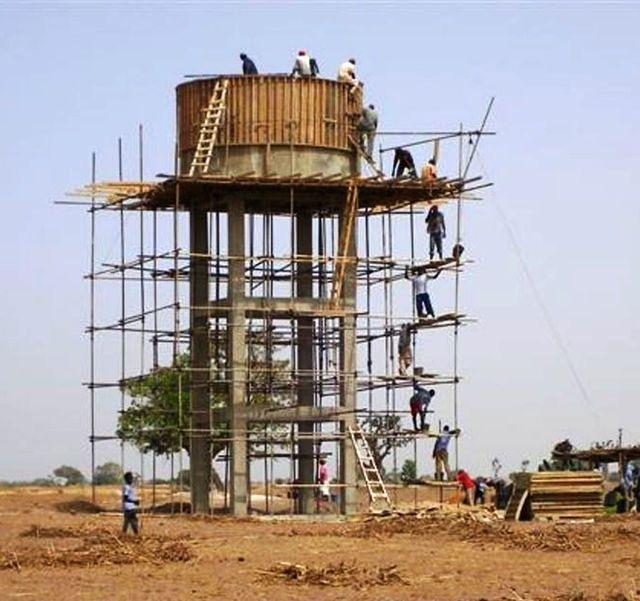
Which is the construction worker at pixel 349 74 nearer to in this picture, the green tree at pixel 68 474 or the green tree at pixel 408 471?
the green tree at pixel 408 471

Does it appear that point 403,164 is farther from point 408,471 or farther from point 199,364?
point 408,471

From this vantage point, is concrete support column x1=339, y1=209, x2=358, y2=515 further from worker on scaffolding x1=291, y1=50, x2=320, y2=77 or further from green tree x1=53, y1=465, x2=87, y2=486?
green tree x1=53, y1=465, x2=87, y2=486

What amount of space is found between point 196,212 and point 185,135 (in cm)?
215

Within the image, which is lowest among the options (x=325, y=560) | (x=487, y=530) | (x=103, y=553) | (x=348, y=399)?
(x=325, y=560)

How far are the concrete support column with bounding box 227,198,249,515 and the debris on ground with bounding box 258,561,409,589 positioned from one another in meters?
19.4

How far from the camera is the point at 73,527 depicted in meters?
46.1

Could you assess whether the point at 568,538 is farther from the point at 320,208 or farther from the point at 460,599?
the point at 320,208

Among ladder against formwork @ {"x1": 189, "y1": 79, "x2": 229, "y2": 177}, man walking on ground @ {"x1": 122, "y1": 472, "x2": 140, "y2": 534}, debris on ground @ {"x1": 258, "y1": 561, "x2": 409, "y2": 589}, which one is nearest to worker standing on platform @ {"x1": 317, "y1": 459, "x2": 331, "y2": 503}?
ladder against formwork @ {"x1": 189, "y1": 79, "x2": 229, "y2": 177}

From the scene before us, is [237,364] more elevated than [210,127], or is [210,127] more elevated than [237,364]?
[210,127]

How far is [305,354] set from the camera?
183 feet

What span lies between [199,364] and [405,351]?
5677mm

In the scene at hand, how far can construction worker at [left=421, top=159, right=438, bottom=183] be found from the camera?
5500cm

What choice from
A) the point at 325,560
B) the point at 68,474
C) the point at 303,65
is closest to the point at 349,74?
the point at 303,65

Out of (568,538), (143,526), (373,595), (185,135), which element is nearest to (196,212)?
(185,135)
